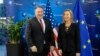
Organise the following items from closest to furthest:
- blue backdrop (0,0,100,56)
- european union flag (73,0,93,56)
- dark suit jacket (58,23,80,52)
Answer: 1. dark suit jacket (58,23,80,52)
2. european union flag (73,0,93,56)
3. blue backdrop (0,0,100,56)

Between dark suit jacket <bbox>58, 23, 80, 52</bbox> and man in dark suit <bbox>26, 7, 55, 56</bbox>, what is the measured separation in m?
0.40

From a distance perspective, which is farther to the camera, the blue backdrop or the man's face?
the blue backdrop

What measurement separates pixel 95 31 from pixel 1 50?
275cm

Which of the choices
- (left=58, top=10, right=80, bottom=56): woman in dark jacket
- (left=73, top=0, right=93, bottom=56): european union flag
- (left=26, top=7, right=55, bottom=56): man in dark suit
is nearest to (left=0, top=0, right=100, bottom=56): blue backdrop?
(left=73, top=0, right=93, bottom=56): european union flag

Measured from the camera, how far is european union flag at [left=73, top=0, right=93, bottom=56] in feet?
16.7

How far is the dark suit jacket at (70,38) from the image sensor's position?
4.43m

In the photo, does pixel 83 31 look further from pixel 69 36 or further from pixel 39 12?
pixel 39 12

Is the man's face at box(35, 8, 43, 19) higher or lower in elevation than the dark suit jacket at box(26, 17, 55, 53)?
higher

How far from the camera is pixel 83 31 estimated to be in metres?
5.11

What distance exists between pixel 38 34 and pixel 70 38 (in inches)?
27.1

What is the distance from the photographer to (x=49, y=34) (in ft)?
15.8

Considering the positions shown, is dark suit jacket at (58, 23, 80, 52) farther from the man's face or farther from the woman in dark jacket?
the man's face

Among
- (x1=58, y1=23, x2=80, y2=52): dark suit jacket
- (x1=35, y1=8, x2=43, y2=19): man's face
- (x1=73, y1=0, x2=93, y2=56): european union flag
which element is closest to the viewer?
(x1=58, y1=23, x2=80, y2=52): dark suit jacket

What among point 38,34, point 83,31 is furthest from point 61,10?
point 38,34
